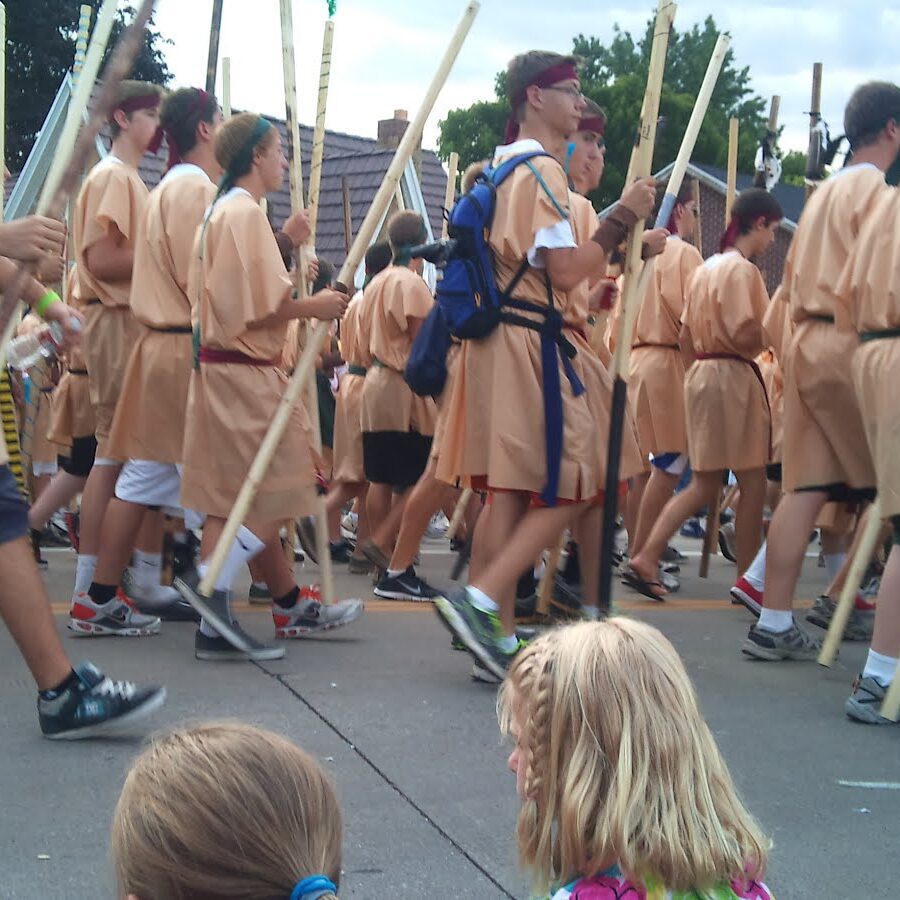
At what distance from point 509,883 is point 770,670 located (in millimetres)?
2383

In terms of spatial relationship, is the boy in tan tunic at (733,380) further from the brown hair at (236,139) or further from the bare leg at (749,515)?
the brown hair at (236,139)

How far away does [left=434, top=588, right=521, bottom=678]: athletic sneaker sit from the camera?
470cm

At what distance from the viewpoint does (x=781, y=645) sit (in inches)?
214

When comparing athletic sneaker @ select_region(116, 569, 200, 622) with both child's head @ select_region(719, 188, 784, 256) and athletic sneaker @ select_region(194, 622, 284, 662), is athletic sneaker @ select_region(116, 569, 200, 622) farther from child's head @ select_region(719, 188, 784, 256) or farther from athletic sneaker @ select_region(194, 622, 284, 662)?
child's head @ select_region(719, 188, 784, 256)

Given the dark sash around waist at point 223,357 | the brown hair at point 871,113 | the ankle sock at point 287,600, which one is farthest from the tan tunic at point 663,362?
the dark sash around waist at point 223,357

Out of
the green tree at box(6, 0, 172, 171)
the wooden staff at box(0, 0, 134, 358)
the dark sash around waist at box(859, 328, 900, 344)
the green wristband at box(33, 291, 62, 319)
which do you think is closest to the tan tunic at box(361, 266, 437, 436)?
the dark sash around waist at box(859, 328, 900, 344)

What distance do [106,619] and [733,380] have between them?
311 centimetres

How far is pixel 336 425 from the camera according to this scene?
848cm

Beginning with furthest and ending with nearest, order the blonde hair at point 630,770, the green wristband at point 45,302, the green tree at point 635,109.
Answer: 1. the green tree at point 635,109
2. the green wristband at point 45,302
3. the blonde hair at point 630,770

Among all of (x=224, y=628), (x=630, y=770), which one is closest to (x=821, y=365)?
(x=224, y=628)

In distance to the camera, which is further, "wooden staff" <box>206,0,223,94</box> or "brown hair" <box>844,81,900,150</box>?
"wooden staff" <box>206,0,223,94</box>

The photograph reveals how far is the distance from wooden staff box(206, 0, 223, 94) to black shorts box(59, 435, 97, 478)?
2.05m

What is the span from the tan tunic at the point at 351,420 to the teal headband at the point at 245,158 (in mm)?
2946

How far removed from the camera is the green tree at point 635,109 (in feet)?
140
